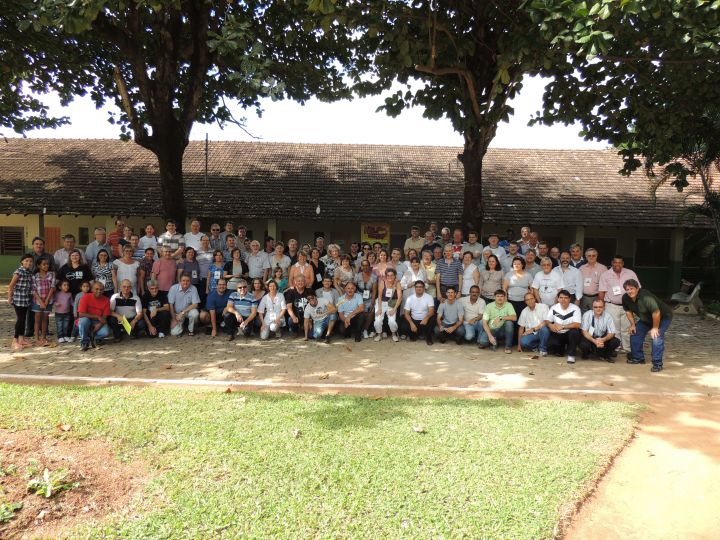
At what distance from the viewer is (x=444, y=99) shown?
34.6 feet

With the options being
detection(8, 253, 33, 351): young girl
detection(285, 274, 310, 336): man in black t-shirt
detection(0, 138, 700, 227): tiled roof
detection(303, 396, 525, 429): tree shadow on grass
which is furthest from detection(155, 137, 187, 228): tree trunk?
detection(303, 396, 525, 429): tree shadow on grass

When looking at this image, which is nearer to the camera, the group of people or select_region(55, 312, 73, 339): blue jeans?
the group of people

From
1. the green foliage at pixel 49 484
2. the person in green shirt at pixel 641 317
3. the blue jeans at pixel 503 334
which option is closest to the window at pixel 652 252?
the person in green shirt at pixel 641 317

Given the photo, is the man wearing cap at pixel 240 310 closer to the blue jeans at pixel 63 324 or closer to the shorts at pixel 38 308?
the blue jeans at pixel 63 324

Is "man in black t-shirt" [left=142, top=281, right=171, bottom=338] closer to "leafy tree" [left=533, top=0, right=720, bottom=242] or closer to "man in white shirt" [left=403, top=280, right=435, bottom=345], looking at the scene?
"man in white shirt" [left=403, top=280, right=435, bottom=345]

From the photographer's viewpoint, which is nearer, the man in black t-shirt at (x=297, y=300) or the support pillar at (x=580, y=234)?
the man in black t-shirt at (x=297, y=300)

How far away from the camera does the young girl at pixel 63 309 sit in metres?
8.64

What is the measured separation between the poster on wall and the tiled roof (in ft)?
2.41

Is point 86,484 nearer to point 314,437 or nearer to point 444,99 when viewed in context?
point 314,437

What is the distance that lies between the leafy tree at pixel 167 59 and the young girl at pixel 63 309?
3.50 m

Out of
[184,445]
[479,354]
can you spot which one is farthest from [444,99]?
[184,445]

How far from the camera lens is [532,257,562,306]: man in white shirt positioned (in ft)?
28.1

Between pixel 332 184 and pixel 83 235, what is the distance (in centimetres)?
980

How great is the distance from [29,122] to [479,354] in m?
15.4
